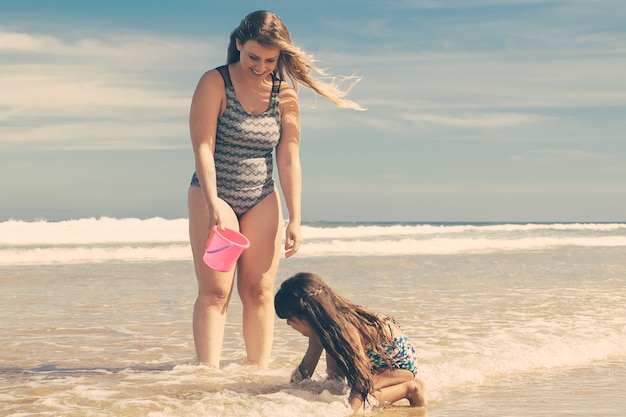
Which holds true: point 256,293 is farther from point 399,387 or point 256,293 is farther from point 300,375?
point 399,387

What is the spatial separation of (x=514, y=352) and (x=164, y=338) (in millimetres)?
2905

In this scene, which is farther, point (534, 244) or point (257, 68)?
point (534, 244)

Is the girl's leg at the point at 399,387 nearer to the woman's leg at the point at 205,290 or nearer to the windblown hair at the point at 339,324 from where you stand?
the windblown hair at the point at 339,324

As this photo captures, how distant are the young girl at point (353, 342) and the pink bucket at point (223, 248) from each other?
378 mm

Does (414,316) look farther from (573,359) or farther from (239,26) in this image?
(239,26)

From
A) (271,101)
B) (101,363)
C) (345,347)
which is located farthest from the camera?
(101,363)

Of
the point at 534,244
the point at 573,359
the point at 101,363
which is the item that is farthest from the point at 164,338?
the point at 534,244

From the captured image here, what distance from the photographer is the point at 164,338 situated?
6.51 metres

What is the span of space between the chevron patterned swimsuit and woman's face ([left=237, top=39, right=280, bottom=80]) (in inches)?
6.8

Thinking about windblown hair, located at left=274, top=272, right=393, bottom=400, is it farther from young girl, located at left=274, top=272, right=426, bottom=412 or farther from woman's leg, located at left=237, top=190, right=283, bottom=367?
woman's leg, located at left=237, top=190, right=283, bottom=367

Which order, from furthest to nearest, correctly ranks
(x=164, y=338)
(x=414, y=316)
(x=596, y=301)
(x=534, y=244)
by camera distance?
(x=534, y=244) → (x=596, y=301) → (x=414, y=316) → (x=164, y=338)

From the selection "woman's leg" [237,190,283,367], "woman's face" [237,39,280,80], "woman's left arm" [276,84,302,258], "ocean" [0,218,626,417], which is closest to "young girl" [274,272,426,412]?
"ocean" [0,218,626,417]

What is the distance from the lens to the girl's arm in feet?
14.2

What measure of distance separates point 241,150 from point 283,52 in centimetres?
65
